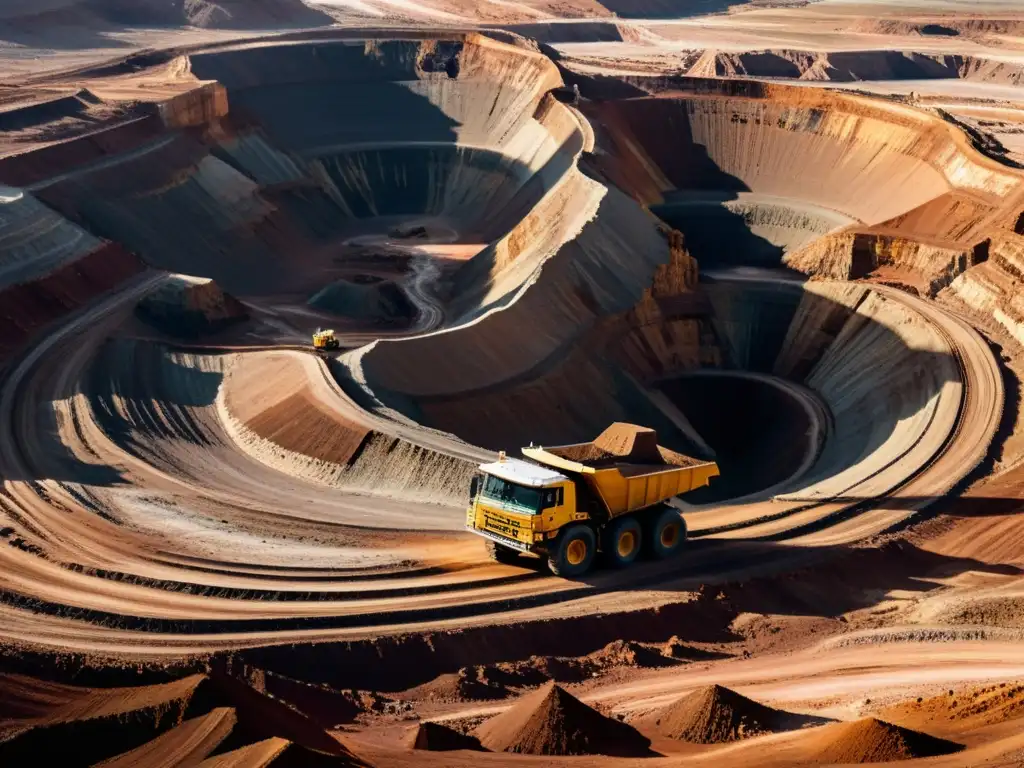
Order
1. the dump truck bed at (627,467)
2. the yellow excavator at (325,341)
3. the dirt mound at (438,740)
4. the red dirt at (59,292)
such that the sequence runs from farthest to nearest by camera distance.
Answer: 1. the yellow excavator at (325,341)
2. the red dirt at (59,292)
3. the dump truck bed at (627,467)
4. the dirt mound at (438,740)

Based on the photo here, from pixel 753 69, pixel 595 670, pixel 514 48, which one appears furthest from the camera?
pixel 753 69

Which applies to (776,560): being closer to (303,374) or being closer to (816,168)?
(303,374)

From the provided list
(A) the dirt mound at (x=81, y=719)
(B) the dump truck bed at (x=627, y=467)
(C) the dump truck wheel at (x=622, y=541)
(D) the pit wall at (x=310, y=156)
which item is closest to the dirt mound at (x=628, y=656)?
(C) the dump truck wheel at (x=622, y=541)

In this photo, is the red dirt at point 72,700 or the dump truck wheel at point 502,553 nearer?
the red dirt at point 72,700

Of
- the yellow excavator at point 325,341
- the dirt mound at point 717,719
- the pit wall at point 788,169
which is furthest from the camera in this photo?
the pit wall at point 788,169

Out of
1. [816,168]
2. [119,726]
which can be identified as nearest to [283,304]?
[816,168]

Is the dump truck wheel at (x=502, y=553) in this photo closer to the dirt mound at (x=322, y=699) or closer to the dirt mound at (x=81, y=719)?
the dirt mound at (x=322, y=699)

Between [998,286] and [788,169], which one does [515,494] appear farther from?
[788,169]
